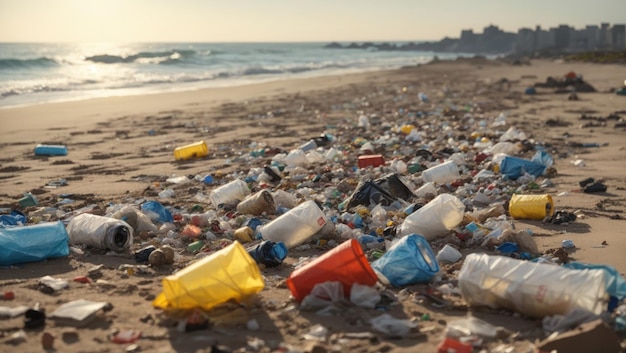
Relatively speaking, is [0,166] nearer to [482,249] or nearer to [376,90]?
[482,249]

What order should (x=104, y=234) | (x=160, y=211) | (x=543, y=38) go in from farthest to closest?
(x=543, y=38) → (x=160, y=211) → (x=104, y=234)

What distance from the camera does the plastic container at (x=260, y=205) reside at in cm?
426

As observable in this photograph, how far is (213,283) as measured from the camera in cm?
253

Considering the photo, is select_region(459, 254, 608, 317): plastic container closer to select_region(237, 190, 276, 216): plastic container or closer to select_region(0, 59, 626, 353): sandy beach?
select_region(0, 59, 626, 353): sandy beach

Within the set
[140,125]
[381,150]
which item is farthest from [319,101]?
[381,150]

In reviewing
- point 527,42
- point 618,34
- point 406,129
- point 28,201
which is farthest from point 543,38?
point 28,201

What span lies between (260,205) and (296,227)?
73 cm

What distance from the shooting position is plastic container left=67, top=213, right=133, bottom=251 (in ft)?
11.3

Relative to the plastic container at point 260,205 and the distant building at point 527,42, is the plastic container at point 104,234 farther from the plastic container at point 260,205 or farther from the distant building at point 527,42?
the distant building at point 527,42

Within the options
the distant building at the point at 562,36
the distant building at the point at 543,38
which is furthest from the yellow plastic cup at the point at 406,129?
the distant building at the point at 562,36

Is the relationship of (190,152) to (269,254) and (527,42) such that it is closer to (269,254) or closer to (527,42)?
(269,254)

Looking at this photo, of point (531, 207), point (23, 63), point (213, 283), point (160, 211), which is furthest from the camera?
point (23, 63)

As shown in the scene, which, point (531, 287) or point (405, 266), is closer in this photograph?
point (531, 287)

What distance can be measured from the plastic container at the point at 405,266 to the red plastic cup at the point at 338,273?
214 millimetres
